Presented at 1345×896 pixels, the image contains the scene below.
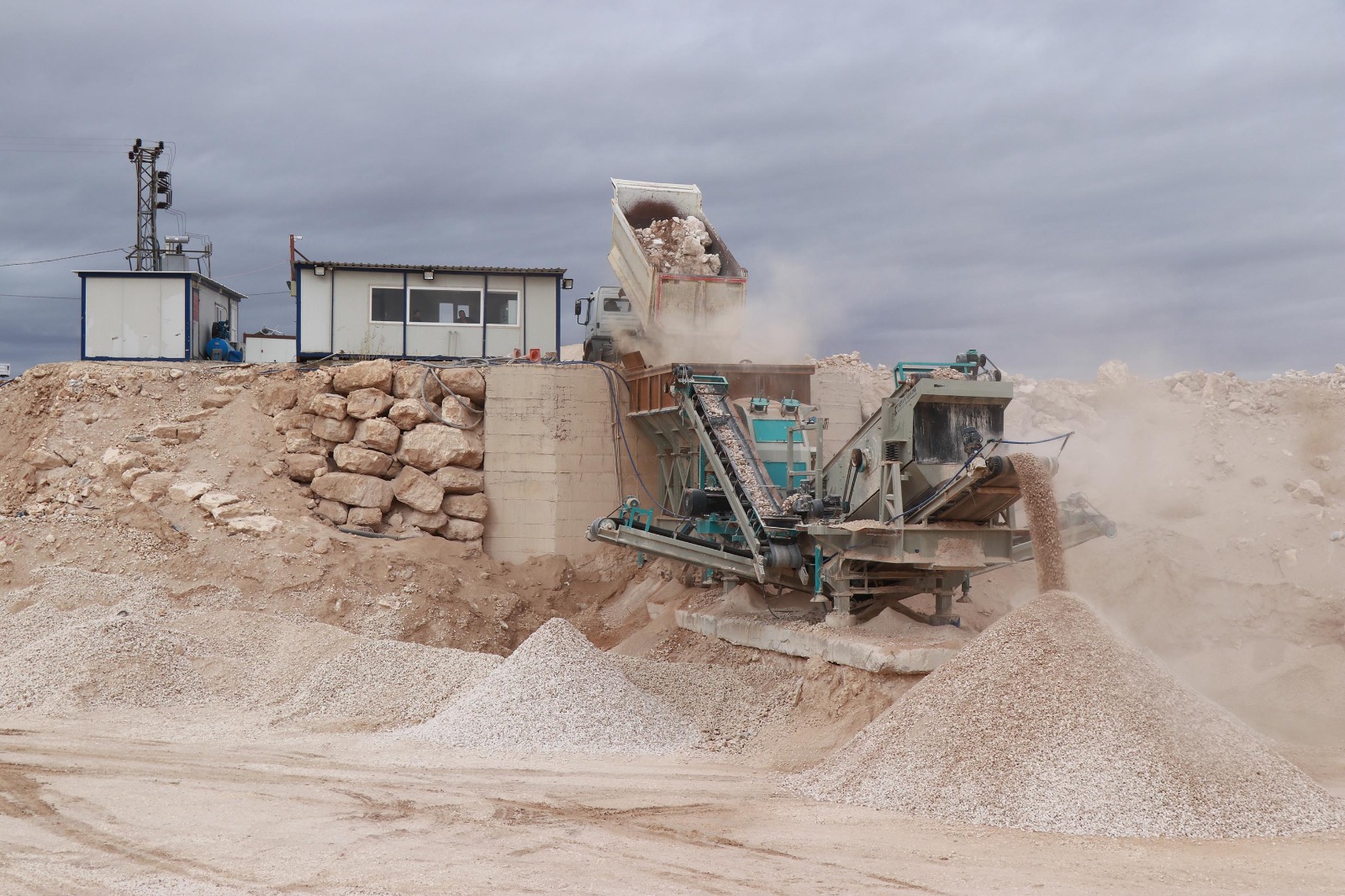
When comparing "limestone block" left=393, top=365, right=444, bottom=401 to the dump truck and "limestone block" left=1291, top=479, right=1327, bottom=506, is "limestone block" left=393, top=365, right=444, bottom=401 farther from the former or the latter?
"limestone block" left=1291, top=479, right=1327, bottom=506

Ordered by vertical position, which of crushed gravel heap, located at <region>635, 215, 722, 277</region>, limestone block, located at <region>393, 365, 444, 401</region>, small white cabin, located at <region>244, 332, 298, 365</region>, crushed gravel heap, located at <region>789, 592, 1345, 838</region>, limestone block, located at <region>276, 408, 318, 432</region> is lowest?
crushed gravel heap, located at <region>789, 592, 1345, 838</region>

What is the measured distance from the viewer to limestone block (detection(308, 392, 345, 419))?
1962 centimetres

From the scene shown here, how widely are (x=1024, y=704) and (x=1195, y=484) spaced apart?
10.8 metres

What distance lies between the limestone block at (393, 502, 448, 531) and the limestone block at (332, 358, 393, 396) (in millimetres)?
2112

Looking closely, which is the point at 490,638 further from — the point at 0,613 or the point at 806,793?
the point at 806,793

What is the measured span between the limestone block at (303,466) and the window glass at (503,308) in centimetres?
448

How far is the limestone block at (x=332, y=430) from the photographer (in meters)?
19.6

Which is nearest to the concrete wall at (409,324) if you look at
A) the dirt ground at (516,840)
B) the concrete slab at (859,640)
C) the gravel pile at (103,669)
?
the gravel pile at (103,669)

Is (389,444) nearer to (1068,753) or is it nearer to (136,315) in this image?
(136,315)

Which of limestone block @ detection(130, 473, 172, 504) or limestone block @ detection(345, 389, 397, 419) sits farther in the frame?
limestone block @ detection(345, 389, 397, 419)

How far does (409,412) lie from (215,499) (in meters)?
3.23

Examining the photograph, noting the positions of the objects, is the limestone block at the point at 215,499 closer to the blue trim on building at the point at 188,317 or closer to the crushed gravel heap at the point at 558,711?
the blue trim on building at the point at 188,317

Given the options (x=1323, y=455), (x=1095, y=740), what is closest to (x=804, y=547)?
(x=1095, y=740)

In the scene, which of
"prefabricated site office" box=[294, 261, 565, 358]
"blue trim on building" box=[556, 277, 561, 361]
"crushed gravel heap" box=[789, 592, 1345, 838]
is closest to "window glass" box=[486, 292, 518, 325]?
"prefabricated site office" box=[294, 261, 565, 358]
